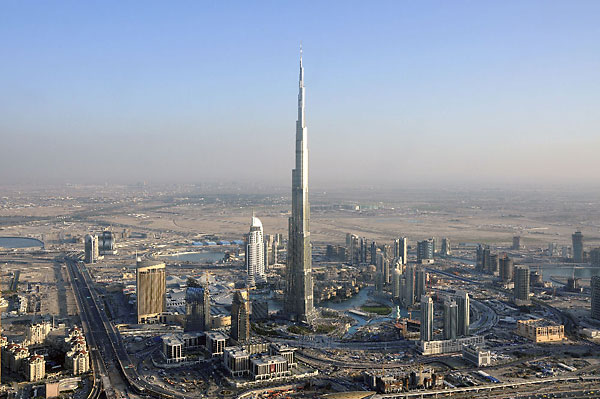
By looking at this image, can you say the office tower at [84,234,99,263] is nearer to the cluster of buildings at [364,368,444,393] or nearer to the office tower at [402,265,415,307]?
the office tower at [402,265,415,307]

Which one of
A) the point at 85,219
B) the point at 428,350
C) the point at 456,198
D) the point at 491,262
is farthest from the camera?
the point at 456,198

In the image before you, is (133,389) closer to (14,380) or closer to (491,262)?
(14,380)

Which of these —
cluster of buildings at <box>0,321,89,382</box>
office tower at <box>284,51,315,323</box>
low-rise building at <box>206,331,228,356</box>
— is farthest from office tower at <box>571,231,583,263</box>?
cluster of buildings at <box>0,321,89,382</box>

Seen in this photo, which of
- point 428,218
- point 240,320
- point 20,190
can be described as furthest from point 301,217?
point 20,190

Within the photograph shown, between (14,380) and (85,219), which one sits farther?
(85,219)

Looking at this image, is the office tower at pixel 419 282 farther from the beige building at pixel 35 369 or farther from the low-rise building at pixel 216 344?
the beige building at pixel 35 369

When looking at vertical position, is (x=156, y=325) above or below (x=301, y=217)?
below

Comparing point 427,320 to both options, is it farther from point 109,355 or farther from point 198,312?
point 109,355
